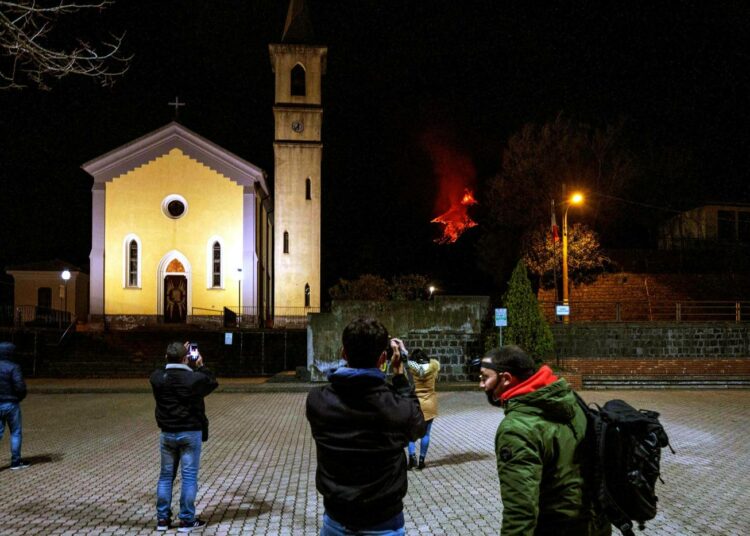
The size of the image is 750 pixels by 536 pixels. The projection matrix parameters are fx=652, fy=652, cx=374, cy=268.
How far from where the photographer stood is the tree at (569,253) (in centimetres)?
3312

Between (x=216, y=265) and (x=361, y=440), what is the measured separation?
35672 millimetres

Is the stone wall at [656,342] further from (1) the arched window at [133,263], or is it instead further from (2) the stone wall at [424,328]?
(1) the arched window at [133,263]

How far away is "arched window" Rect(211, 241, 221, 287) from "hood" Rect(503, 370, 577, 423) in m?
35.5

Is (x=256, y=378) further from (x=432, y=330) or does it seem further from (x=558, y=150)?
(x=558, y=150)

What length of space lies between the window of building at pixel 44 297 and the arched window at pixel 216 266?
12.1m

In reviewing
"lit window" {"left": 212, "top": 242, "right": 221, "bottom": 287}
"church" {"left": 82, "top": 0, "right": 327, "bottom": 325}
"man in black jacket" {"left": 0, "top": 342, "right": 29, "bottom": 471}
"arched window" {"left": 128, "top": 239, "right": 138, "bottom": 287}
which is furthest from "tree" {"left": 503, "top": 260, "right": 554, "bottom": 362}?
"arched window" {"left": 128, "top": 239, "right": 138, "bottom": 287}

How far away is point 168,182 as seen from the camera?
37406 millimetres

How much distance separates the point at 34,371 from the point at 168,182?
14.3 m

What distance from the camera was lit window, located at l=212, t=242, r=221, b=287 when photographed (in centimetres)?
3744

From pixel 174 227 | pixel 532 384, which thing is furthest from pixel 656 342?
pixel 174 227

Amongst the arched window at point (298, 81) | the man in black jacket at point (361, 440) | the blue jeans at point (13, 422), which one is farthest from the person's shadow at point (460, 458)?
the arched window at point (298, 81)

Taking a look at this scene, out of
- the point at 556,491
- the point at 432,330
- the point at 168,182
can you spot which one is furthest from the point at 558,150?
the point at 556,491

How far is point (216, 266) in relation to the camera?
37.7 m

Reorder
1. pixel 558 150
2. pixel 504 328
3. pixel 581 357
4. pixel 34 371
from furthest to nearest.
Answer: pixel 558 150 < pixel 34 371 < pixel 581 357 < pixel 504 328
